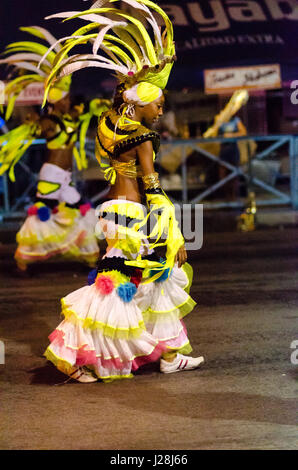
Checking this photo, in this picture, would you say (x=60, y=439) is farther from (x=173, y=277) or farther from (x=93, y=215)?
(x=93, y=215)

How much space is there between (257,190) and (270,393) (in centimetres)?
1327

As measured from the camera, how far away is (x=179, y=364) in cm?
583

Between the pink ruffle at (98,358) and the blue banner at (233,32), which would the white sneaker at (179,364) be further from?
the blue banner at (233,32)

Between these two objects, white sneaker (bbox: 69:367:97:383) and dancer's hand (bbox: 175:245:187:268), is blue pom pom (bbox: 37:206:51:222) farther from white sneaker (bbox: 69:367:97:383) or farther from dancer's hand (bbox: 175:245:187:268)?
dancer's hand (bbox: 175:245:187:268)

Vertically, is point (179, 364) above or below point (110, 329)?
below

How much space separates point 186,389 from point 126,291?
81 centimetres

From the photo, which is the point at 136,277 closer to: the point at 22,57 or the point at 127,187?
the point at 127,187

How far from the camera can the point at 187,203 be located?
15.7 m

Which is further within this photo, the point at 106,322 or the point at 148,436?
the point at 106,322

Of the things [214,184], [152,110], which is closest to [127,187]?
[152,110]

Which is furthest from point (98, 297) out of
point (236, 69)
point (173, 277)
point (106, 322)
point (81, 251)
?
point (236, 69)
